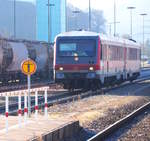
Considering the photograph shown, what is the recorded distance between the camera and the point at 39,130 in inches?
509

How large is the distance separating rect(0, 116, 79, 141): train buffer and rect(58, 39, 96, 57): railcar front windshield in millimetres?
14142

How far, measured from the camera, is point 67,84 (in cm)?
3042

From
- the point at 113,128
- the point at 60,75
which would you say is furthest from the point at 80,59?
the point at 113,128

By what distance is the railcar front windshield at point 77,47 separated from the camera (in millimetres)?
29281

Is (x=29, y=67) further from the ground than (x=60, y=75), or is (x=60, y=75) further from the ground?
(x=29, y=67)

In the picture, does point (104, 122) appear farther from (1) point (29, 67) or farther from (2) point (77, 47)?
(2) point (77, 47)

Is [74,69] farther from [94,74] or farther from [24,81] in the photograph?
[24,81]

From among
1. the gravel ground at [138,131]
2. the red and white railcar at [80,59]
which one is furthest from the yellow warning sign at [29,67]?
the red and white railcar at [80,59]

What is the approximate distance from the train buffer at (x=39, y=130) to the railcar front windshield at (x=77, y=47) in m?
14.1

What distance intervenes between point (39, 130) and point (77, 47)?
16745 mm

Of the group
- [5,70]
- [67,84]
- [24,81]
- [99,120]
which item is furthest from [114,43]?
[99,120]

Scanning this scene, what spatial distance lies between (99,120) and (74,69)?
1190 cm

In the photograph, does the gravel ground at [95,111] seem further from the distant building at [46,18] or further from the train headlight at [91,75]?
the distant building at [46,18]

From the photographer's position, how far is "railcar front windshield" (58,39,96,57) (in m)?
29.3
